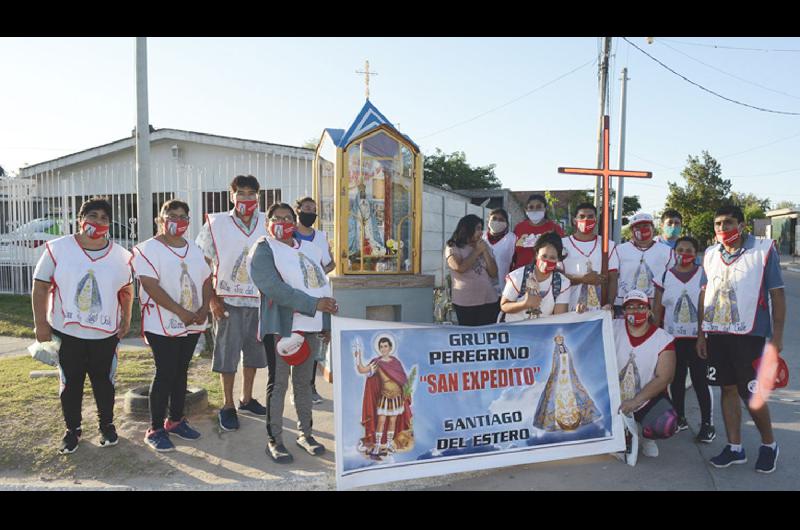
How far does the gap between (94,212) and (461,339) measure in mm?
2814

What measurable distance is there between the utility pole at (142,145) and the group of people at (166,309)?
1.35m

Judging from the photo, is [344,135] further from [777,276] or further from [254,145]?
[254,145]

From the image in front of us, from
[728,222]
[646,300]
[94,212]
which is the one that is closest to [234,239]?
→ [94,212]

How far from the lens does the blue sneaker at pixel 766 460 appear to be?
13.9 feet

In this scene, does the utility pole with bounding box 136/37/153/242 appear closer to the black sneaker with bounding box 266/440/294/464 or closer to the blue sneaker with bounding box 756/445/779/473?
the black sneaker with bounding box 266/440/294/464

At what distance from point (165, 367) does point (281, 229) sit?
1412mm

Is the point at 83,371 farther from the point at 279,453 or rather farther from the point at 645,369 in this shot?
the point at 645,369

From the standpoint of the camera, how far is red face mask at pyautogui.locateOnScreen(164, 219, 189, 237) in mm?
4613

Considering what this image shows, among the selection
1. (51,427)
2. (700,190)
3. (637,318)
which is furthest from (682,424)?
(700,190)

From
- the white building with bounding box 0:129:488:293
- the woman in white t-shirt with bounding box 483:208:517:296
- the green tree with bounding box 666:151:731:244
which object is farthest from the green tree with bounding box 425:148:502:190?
the woman in white t-shirt with bounding box 483:208:517:296

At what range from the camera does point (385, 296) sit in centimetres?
733

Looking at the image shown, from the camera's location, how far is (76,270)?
14.4ft

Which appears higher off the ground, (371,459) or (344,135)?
(344,135)
